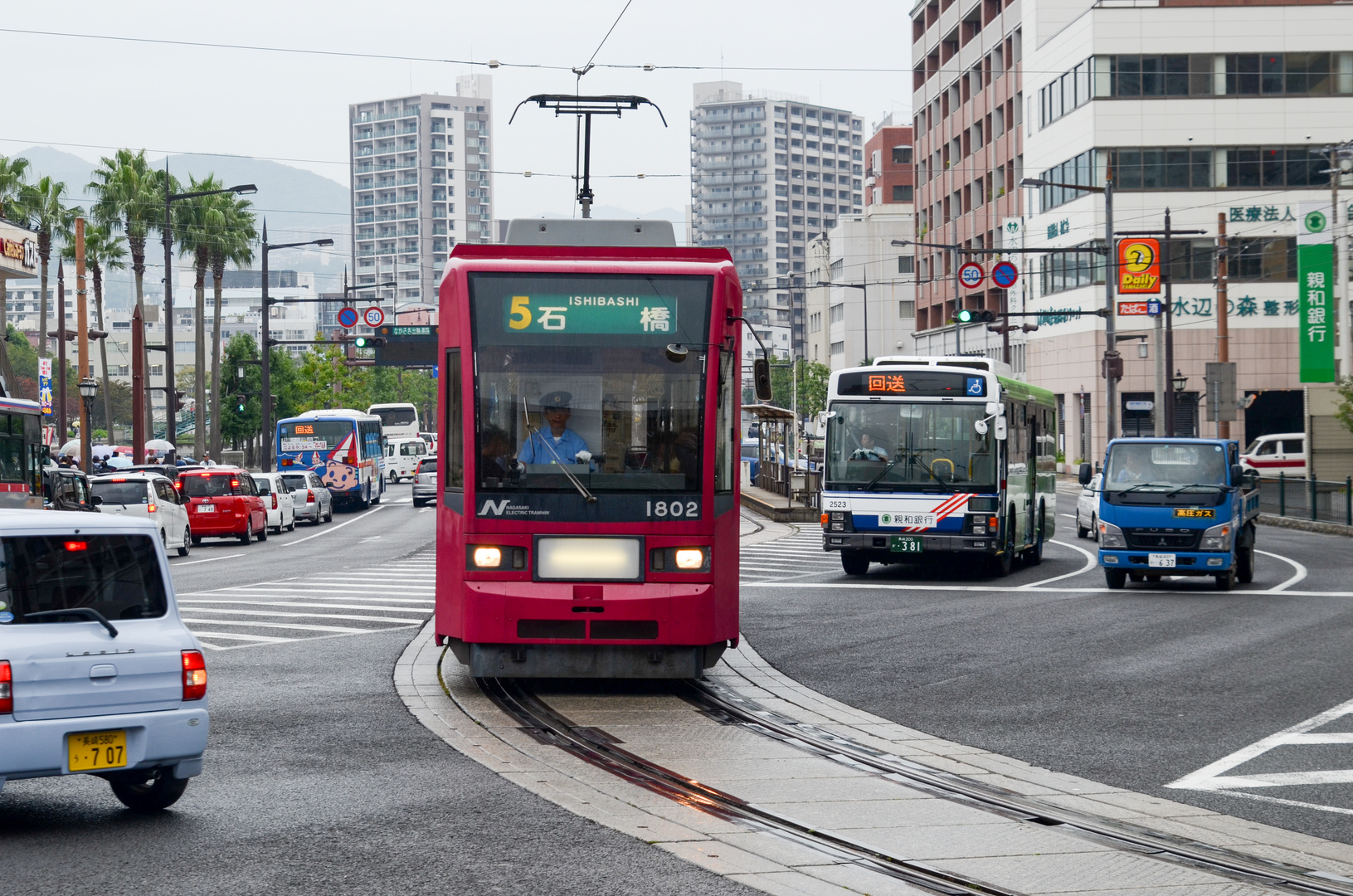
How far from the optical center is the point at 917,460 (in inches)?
966

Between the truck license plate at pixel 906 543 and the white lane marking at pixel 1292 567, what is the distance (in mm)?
4912

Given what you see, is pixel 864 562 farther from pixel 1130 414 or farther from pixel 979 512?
pixel 1130 414

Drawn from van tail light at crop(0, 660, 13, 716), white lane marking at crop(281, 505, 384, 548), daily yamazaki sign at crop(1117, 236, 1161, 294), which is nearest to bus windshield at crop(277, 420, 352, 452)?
white lane marking at crop(281, 505, 384, 548)

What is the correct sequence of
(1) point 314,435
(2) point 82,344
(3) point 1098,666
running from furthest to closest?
(1) point 314,435 < (2) point 82,344 < (3) point 1098,666

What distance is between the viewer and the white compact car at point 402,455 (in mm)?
87062

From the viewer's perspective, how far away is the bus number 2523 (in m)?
12.5

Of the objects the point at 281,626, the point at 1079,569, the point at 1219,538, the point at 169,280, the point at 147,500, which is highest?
the point at 169,280

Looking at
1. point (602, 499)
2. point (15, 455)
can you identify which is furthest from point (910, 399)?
point (15, 455)

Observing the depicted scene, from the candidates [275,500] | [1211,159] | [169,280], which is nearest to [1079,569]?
[275,500]

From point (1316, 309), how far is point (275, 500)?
30236 millimetres

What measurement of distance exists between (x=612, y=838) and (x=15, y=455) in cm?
2599

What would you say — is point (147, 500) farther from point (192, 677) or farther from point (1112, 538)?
point (192, 677)

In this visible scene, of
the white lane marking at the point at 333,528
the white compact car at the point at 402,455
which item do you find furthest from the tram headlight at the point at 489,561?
the white compact car at the point at 402,455

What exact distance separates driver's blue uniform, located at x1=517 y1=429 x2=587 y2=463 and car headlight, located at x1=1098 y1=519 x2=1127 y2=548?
13070 millimetres
